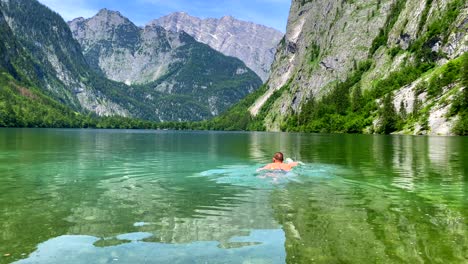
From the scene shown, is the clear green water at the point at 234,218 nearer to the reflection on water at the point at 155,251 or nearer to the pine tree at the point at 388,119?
the reflection on water at the point at 155,251

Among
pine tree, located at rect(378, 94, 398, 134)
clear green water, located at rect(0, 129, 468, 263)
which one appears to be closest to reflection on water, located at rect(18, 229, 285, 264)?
clear green water, located at rect(0, 129, 468, 263)

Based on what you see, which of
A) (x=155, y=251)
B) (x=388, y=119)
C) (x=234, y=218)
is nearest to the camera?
(x=155, y=251)

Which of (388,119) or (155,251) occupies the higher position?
(388,119)

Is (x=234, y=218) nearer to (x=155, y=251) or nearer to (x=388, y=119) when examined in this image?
(x=155, y=251)

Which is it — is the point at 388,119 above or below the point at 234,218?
above

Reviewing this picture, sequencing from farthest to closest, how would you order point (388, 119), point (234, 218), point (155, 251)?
point (388, 119)
point (234, 218)
point (155, 251)

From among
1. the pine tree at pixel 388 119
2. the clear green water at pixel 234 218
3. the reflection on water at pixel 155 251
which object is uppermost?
the pine tree at pixel 388 119

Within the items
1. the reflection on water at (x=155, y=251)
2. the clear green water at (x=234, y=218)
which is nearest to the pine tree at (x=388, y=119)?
the clear green water at (x=234, y=218)

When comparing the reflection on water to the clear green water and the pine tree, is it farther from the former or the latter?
the pine tree

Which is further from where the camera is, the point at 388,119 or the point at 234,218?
the point at 388,119

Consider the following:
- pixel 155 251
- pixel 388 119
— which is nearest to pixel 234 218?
pixel 155 251

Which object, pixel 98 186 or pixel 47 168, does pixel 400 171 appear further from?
pixel 47 168

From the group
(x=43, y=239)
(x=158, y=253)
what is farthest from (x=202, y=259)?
(x=43, y=239)

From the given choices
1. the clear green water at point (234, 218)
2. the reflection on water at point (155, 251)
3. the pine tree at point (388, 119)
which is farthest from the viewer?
the pine tree at point (388, 119)
